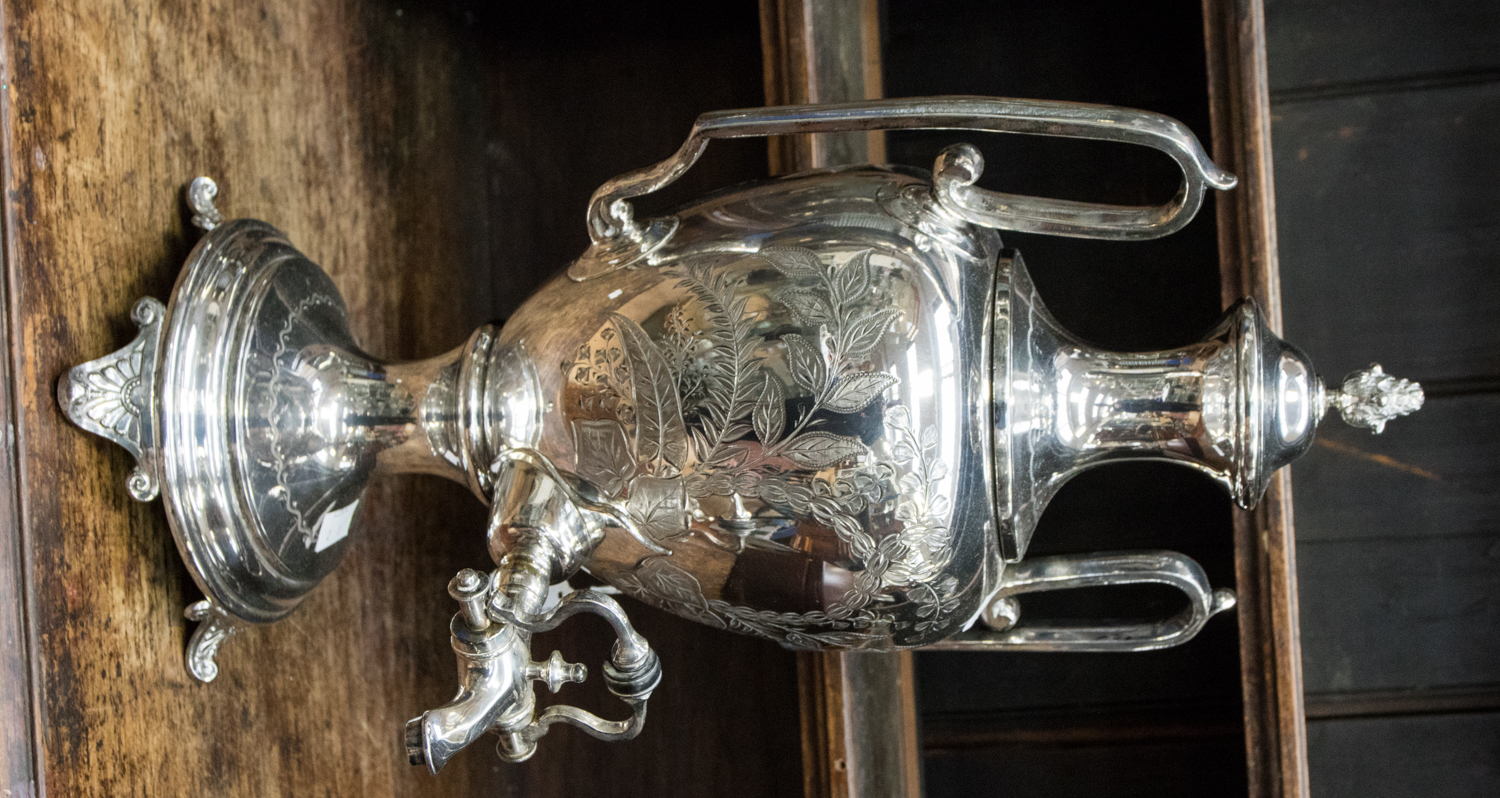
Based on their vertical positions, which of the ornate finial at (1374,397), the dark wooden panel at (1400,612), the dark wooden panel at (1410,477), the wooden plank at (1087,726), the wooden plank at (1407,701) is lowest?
the wooden plank at (1087,726)

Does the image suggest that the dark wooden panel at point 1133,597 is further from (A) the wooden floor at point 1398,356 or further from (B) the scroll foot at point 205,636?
(B) the scroll foot at point 205,636

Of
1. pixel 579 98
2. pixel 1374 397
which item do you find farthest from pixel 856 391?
pixel 579 98

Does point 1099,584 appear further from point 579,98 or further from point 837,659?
point 579,98

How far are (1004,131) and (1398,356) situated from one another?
Answer: 0.37 meters

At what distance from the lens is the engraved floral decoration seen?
1.38ft

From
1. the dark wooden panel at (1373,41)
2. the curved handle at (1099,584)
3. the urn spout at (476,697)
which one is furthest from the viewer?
the dark wooden panel at (1373,41)

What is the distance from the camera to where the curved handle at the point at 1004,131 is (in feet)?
1.40

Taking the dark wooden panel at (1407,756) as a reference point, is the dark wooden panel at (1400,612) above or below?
above

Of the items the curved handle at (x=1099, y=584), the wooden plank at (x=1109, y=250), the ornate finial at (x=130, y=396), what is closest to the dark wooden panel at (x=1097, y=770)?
the wooden plank at (x=1109, y=250)

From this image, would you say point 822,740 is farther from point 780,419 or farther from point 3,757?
point 3,757

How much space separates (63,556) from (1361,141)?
753 millimetres

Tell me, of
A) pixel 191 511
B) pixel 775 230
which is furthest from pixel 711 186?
pixel 191 511

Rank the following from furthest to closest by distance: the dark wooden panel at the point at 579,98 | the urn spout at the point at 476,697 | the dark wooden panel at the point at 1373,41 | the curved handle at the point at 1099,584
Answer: the dark wooden panel at the point at 579,98
the dark wooden panel at the point at 1373,41
the curved handle at the point at 1099,584
the urn spout at the point at 476,697

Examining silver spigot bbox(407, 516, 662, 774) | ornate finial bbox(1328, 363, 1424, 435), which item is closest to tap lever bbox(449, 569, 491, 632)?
silver spigot bbox(407, 516, 662, 774)
